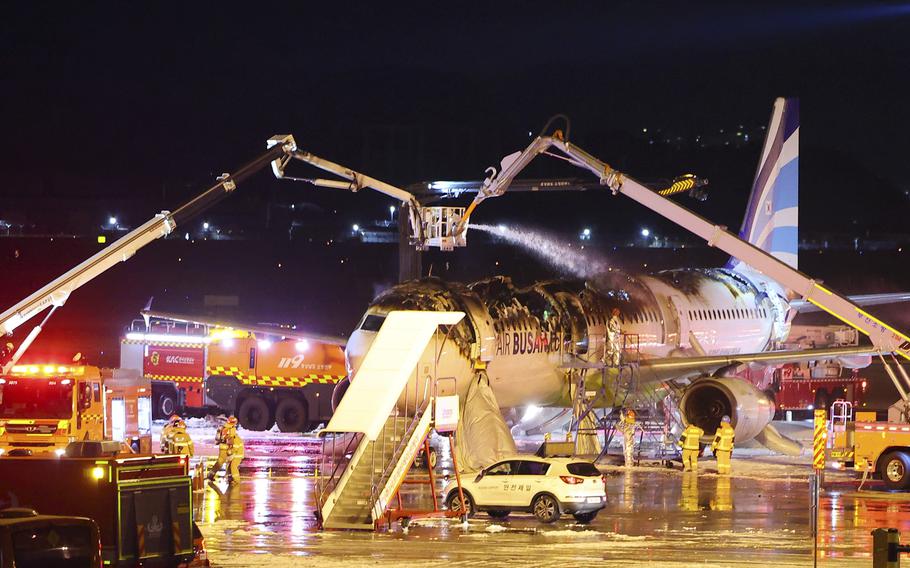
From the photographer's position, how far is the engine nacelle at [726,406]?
3500 centimetres

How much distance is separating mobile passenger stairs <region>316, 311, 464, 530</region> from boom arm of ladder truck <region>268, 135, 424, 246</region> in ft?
23.3

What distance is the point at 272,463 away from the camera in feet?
111

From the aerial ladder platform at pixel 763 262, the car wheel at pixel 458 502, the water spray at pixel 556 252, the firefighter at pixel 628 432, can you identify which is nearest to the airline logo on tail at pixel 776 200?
the firefighter at pixel 628 432

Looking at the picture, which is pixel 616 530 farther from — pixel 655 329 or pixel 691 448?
pixel 655 329

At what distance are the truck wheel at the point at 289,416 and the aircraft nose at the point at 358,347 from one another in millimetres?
13222

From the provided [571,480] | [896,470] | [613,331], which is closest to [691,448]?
[613,331]

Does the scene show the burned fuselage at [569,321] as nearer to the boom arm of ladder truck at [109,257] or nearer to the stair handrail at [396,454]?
the stair handrail at [396,454]

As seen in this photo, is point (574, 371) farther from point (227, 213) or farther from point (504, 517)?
point (227, 213)

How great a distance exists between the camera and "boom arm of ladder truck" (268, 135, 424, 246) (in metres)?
31.6

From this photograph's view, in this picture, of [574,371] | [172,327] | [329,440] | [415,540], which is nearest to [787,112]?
[574,371]

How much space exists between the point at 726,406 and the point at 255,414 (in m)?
15.9

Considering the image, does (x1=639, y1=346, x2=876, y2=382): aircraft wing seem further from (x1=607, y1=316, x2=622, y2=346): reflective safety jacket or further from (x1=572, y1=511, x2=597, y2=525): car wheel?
(x1=572, y1=511, x2=597, y2=525): car wheel

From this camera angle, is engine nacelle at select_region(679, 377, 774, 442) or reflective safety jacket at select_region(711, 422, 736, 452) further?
engine nacelle at select_region(679, 377, 774, 442)

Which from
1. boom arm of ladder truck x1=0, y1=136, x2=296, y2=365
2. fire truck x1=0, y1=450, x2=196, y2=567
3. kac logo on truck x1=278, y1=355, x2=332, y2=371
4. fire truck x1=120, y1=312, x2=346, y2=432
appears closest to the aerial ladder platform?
boom arm of ladder truck x1=0, y1=136, x2=296, y2=365
